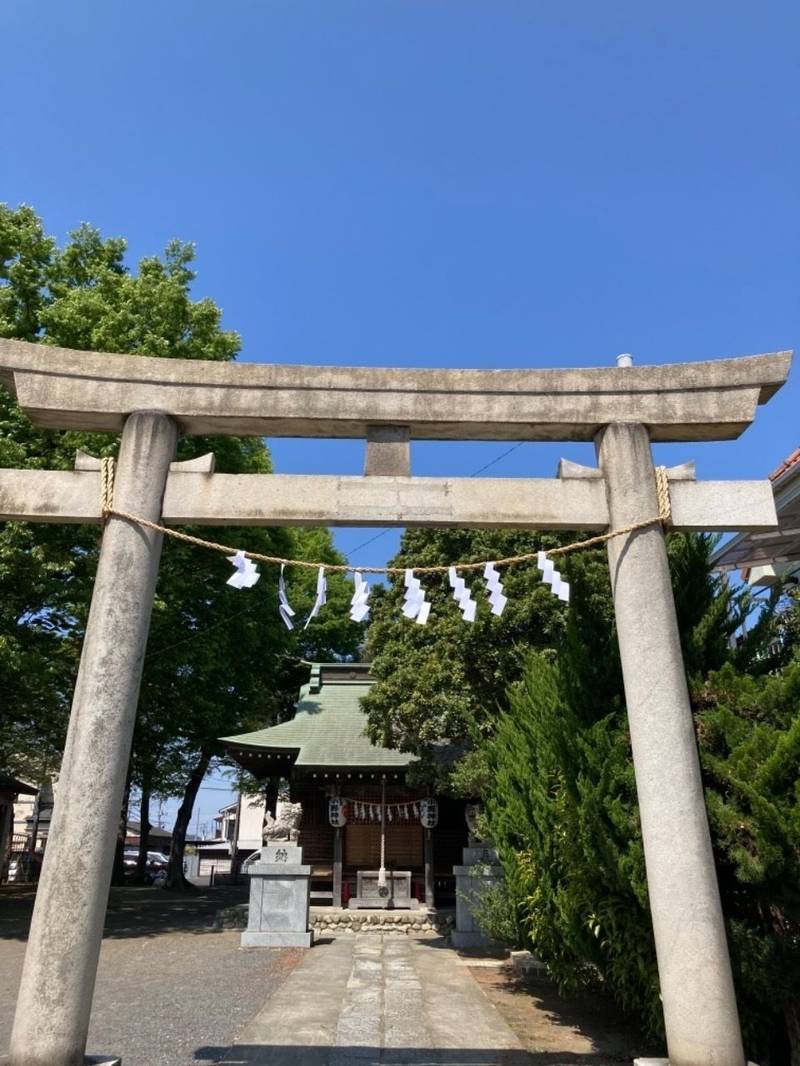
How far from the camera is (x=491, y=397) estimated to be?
5762 mm

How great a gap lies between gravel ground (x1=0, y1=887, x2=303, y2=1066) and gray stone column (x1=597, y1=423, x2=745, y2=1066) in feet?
12.8

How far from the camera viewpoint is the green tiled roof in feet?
58.1

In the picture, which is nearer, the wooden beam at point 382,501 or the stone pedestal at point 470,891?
the wooden beam at point 382,501

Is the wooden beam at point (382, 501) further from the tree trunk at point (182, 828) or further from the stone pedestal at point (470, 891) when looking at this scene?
the tree trunk at point (182, 828)

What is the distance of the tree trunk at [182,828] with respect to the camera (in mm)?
26375

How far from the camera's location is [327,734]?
19391mm

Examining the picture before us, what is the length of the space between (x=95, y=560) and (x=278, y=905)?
24.2 ft

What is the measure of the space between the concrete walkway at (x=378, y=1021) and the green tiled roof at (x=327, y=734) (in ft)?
18.8

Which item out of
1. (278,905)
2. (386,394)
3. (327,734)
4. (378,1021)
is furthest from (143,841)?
(386,394)

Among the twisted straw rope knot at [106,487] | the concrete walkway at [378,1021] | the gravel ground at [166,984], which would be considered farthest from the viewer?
the gravel ground at [166,984]

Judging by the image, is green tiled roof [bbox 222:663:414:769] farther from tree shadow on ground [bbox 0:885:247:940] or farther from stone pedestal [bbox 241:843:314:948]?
tree shadow on ground [bbox 0:885:247:940]

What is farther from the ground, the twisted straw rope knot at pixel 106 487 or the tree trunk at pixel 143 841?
→ the twisted straw rope knot at pixel 106 487

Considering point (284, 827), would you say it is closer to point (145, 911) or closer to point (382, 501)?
point (145, 911)

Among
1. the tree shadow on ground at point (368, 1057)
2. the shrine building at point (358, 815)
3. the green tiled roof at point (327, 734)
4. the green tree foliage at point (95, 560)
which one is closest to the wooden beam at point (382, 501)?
the tree shadow on ground at point (368, 1057)
